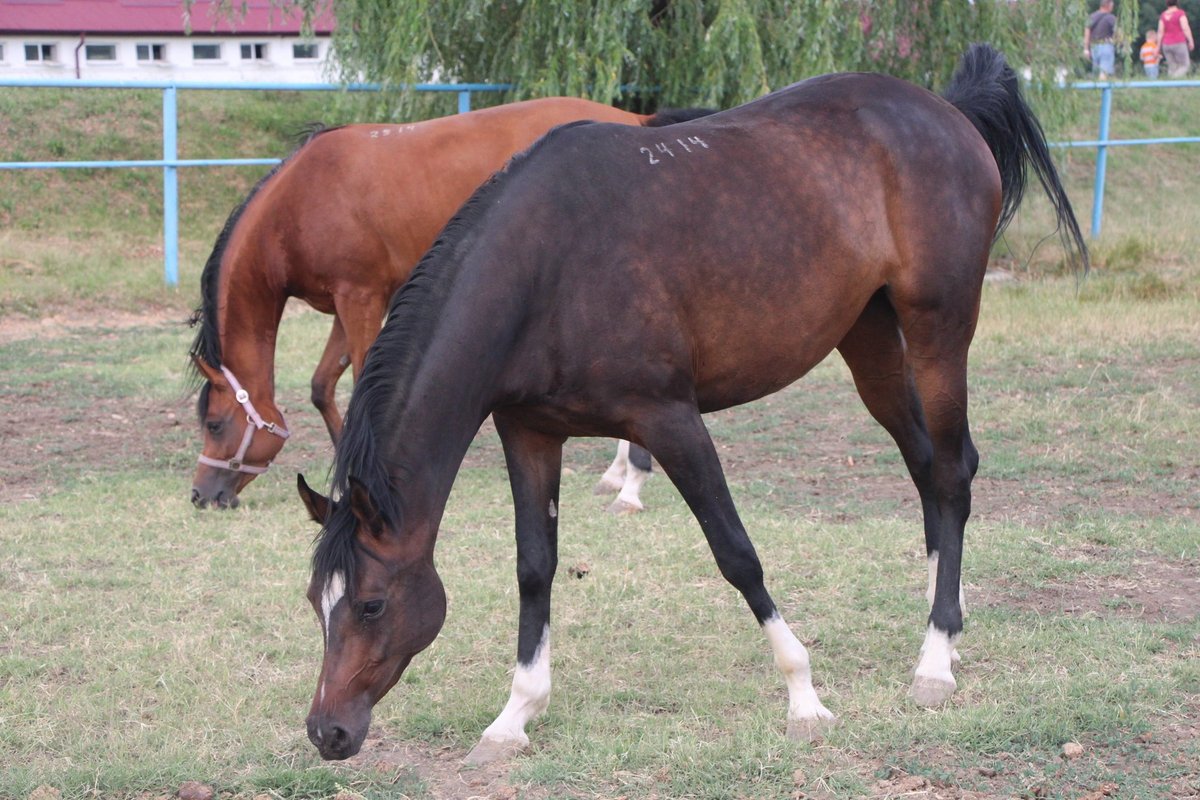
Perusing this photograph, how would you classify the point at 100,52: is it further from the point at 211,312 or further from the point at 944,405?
the point at 944,405

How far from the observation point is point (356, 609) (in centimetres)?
316

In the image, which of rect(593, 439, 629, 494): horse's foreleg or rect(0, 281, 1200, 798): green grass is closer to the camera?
rect(0, 281, 1200, 798): green grass

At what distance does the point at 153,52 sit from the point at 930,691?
27.0 metres

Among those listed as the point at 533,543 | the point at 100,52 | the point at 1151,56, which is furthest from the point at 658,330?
the point at 100,52

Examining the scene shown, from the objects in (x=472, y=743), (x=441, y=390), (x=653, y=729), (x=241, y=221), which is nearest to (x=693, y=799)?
(x=653, y=729)

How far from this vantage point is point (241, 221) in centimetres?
629

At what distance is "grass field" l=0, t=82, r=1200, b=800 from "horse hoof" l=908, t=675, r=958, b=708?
8cm

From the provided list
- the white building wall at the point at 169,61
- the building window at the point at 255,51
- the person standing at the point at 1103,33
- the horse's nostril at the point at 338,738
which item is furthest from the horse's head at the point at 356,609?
the building window at the point at 255,51

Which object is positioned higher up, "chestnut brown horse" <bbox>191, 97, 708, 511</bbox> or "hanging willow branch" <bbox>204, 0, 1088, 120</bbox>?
"hanging willow branch" <bbox>204, 0, 1088, 120</bbox>

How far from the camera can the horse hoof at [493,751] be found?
3516 mm

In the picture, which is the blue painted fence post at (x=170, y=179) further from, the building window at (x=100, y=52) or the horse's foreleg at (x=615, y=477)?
the building window at (x=100, y=52)

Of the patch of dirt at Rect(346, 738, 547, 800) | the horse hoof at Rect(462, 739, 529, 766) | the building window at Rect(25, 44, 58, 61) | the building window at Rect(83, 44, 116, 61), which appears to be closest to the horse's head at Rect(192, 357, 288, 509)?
the patch of dirt at Rect(346, 738, 547, 800)

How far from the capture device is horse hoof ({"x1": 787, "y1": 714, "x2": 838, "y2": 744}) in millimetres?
3514

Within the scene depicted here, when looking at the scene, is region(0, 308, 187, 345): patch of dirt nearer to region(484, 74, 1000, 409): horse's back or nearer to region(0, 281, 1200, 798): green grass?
region(0, 281, 1200, 798): green grass
